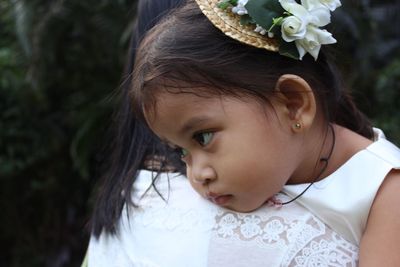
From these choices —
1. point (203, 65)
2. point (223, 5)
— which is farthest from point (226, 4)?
point (203, 65)

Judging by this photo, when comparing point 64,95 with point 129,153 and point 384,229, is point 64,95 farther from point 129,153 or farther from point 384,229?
point 384,229

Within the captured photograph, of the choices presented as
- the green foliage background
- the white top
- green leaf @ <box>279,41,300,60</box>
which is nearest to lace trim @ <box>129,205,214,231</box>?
the white top

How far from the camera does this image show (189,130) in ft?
5.52

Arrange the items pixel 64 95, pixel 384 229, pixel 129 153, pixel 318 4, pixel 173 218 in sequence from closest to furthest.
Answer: pixel 384 229
pixel 318 4
pixel 173 218
pixel 129 153
pixel 64 95

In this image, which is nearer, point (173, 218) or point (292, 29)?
point (292, 29)

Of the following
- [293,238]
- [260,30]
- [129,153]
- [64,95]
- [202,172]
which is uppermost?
[260,30]

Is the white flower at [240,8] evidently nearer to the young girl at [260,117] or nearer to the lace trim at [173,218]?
the young girl at [260,117]

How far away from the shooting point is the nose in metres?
1.70

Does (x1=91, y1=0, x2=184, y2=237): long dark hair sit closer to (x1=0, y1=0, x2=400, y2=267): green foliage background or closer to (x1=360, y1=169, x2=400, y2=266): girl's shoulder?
(x1=360, y1=169, x2=400, y2=266): girl's shoulder

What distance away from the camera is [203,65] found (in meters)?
→ 1.67

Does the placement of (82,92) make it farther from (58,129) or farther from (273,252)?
(273,252)

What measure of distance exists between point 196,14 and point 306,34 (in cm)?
25

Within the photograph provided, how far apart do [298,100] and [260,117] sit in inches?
4.3

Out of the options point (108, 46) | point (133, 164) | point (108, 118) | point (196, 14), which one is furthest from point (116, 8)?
point (196, 14)
